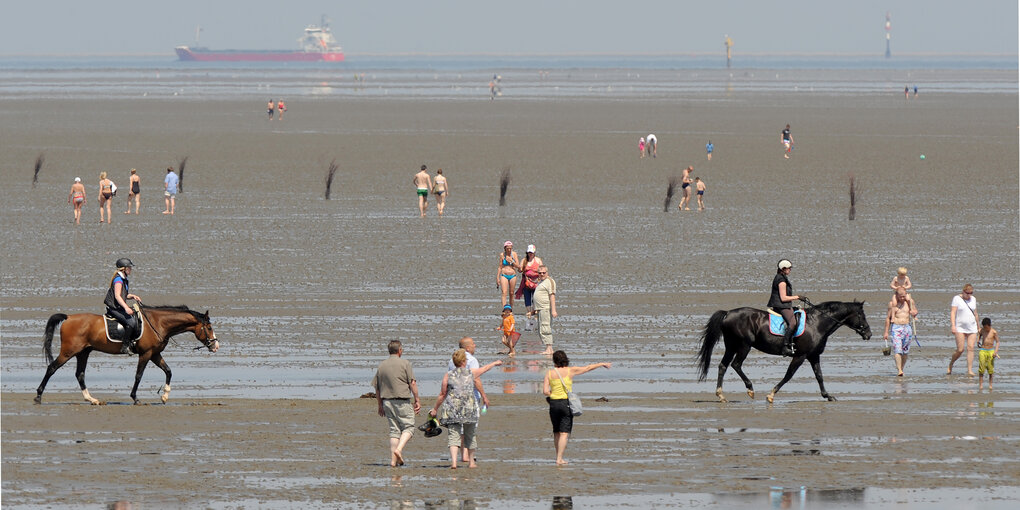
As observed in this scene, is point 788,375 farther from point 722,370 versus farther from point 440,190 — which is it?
point 440,190

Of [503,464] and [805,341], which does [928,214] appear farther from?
[503,464]

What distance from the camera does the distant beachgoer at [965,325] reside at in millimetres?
20531

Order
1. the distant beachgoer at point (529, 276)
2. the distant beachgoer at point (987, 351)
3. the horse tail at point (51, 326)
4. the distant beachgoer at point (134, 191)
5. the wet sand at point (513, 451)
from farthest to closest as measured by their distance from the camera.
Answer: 1. the distant beachgoer at point (134, 191)
2. the distant beachgoer at point (529, 276)
3. the distant beachgoer at point (987, 351)
4. the horse tail at point (51, 326)
5. the wet sand at point (513, 451)

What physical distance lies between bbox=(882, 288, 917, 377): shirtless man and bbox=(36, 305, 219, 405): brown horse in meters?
8.75

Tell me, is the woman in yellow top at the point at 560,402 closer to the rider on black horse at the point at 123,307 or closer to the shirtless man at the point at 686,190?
the rider on black horse at the point at 123,307

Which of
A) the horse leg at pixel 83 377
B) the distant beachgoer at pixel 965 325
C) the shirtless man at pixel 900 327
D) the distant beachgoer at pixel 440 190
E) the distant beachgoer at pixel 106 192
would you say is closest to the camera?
the horse leg at pixel 83 377

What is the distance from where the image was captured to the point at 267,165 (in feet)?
185

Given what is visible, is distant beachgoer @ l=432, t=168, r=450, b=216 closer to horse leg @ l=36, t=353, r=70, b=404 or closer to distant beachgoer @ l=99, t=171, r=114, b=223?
distant beachgoer @ l=99, t=171, r=114, b=223

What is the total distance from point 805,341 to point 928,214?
78.9 feet

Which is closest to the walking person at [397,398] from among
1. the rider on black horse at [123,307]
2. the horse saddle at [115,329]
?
the rider on black horse at [123,307]

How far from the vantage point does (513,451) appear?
50.5ft

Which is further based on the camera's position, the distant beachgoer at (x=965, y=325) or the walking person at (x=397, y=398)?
the distant beachgoer at (x=965, y=325)

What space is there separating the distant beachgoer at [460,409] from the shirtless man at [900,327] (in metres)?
7.68

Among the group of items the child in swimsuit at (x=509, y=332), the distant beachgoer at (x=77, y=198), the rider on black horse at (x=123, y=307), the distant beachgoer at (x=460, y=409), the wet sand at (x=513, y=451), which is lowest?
the wet sand at (x=513, y=451)
